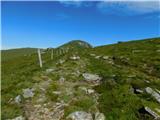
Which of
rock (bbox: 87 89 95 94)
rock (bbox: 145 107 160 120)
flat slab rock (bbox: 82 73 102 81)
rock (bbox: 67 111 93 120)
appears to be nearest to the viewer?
rock (bbox: 145 107 160 120)

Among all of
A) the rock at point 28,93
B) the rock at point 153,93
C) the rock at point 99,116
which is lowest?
the rock at point 99,116

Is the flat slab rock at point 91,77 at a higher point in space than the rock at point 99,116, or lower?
higher

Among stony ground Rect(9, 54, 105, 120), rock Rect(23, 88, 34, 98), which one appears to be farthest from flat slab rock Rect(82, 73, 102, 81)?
rock Rect(23, 88, 34, 98)

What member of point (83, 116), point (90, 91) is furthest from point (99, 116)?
point (90, 91)

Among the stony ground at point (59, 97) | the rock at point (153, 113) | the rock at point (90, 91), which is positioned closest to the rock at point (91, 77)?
the stony ground at point (59, 97)

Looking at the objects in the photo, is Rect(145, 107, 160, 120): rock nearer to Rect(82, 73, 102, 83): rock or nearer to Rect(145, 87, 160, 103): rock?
Rect(145, 87, 160, 103): rock

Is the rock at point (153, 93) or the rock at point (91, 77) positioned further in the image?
the rock at point (91, 77)

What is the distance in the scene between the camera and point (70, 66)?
30.0m

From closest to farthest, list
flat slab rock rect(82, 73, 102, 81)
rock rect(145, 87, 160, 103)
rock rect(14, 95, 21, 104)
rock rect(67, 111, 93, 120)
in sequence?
1. rock rect(67, 111, 93, 120)
2. rock rect(14, 95, 21, 104)
3. rock rect(145, 87, 160, 103)
4. flat slab rock rect(82, 73, 102, 81)

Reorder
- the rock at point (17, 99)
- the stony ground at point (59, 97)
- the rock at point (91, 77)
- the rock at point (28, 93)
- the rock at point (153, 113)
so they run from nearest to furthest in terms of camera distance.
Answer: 1. the rock at point (153, 113)
2. the stony ground at point (59, 97)
3. the rock at point (17, 99)
4. the rock at point (28, 93)
5. the rock at point (91, 77)

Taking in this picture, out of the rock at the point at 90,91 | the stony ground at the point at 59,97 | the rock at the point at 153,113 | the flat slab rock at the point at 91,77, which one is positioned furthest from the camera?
the flat slab rock at the point at 91,77

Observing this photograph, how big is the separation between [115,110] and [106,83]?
16.0 ft

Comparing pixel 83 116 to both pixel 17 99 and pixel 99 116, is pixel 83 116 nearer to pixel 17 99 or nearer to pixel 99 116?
pixel 99 116

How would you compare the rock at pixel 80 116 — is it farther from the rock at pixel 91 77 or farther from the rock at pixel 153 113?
the rock at pixel 91 77
